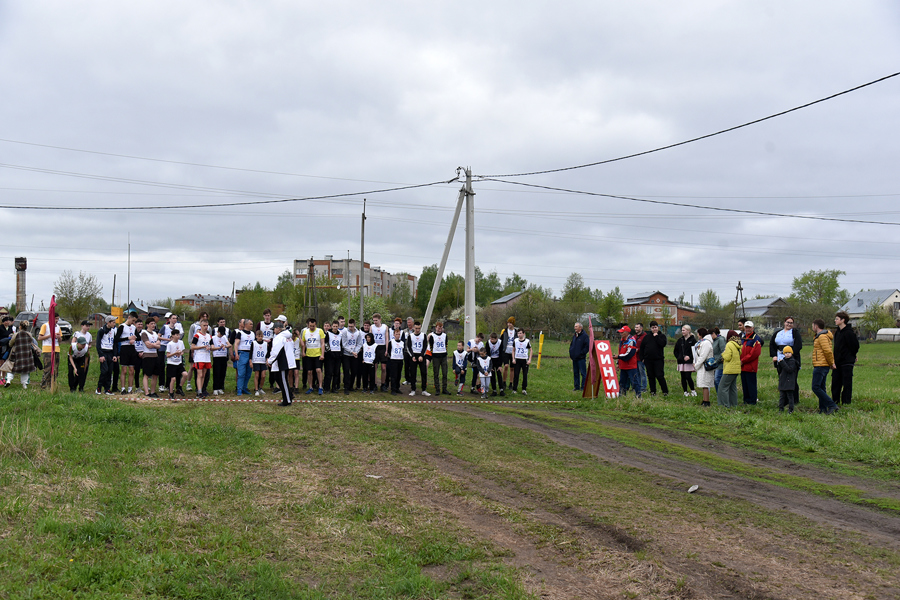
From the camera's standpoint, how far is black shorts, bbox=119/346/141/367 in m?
15.3

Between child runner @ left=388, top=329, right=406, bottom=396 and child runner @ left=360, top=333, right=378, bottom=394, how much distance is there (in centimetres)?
46

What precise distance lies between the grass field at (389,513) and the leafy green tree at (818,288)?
10920cm

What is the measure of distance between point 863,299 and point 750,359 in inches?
5053

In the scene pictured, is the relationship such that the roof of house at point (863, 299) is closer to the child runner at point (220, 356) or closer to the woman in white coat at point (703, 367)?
the woman in white coat at point (703, 367)

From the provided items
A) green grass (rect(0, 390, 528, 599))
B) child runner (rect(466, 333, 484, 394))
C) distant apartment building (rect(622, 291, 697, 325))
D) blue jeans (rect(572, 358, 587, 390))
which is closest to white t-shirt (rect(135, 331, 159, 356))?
green grass (rect(0, 390, 528, 599))

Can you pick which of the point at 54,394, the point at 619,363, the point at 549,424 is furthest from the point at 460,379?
the point at 54,394

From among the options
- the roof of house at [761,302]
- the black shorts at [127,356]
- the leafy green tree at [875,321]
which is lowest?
the black shorts at [127,356]

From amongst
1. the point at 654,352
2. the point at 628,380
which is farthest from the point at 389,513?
the point at 628,380

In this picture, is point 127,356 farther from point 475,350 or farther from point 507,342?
point 507,342

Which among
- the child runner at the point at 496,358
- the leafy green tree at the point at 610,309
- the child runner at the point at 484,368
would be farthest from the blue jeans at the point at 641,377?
the leafy green tree at the point at 610,309

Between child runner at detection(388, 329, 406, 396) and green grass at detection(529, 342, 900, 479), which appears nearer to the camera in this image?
green grass at detection(529, 342, 900, 479)

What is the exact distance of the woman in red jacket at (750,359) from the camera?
47.5 feet

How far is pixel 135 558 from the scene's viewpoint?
16.4 ft

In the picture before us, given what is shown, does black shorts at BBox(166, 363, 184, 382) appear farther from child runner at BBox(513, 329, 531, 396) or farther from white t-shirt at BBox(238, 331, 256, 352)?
child runner at BBox(513, 329, 531, 396)
